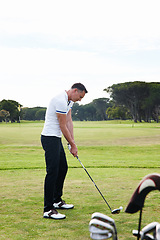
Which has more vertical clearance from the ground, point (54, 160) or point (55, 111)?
point (55, 111)

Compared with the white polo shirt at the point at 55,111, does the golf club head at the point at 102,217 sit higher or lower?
lower

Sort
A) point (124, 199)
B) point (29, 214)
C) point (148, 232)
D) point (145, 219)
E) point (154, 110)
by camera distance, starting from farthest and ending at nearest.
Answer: point (154, 110)
point (124, 199)
point (29, 214)
point (145, 219)
point (148, 232)

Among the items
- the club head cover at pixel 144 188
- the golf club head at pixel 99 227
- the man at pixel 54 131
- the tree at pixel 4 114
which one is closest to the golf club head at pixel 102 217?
the golf club head at pixel 99 227

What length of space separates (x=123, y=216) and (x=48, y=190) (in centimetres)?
123

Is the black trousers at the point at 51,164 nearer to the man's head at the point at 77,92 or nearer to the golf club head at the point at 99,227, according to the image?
the man's head at the point at 77,92

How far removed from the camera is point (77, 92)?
524 cm

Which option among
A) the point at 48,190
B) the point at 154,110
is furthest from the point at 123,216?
the point at 154,110

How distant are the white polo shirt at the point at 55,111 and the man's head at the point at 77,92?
97 millimetres

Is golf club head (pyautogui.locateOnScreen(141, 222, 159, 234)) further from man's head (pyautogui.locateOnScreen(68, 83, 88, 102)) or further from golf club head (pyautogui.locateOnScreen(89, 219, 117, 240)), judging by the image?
man's head (pyautogui.locateOnScreen(68, 83, 88, 102))

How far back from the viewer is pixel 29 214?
5.09m

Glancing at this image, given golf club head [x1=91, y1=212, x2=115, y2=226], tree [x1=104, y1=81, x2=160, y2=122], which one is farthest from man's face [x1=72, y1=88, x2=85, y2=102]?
tree [x1=104, y1=81, x2=160, y2=122]

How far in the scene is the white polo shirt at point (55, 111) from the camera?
509cm

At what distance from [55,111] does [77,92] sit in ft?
1.52

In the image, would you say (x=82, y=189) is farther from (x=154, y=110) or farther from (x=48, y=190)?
(x=154, y=110)
